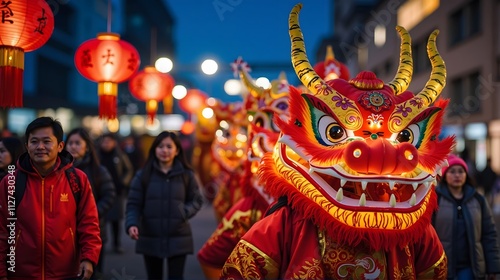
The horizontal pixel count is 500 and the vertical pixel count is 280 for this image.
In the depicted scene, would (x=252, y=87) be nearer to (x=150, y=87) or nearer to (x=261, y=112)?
(x=261, y=112)

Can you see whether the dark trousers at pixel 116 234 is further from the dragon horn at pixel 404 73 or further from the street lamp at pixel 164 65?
the dragon horn at pixel 404 73

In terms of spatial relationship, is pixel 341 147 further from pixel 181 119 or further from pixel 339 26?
pixel 339 26

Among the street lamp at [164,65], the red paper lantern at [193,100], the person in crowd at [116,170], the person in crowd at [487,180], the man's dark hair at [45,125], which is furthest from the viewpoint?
the red paper lantern at [193,100]

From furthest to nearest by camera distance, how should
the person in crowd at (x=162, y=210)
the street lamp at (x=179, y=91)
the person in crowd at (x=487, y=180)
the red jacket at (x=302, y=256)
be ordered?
the street lamp at (x=179, y=91)
the person in crowd at (x=487, y=180)
the person in crowd at (x=162, y=210)
the red jacket at (x=302, y=256)

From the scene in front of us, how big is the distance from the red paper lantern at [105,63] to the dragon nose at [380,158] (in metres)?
4.07

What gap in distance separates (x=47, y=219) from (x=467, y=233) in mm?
3080

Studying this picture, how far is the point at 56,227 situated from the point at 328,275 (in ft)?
5.12

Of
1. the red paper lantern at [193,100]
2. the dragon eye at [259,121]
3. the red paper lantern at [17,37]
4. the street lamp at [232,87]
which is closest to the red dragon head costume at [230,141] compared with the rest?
the dragon eye at [259,121]

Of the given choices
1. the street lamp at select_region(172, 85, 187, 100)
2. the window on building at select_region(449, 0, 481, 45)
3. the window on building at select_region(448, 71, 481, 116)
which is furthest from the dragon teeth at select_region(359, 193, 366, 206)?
the window on building at select_region(449, 0, 481, 45)

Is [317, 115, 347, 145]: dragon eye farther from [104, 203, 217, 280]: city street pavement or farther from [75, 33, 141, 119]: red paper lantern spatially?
[75, 33, 141, 119]: red paper lantern

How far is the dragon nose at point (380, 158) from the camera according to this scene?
9.99 ft

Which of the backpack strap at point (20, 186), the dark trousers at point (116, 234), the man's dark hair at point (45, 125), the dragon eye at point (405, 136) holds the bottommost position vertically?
the dark trousers at point (116, 234)

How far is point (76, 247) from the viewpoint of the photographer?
11.8ft

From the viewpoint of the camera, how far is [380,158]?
10.00 ft
